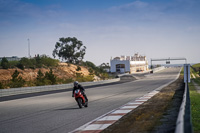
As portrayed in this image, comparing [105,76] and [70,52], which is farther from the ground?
[70,52]

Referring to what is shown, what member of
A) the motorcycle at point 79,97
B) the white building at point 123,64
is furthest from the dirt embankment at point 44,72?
the white building at point 123,64

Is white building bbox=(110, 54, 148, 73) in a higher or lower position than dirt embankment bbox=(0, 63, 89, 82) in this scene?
higher

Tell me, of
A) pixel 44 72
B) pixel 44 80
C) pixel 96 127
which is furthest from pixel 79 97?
pixel 44 72

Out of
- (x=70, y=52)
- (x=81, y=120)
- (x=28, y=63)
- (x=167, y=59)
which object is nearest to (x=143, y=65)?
(x=167, y=59)

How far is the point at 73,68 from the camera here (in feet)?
201

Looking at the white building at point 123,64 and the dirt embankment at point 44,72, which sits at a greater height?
the white building at point 123,64

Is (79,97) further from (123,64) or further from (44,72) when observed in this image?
(123,64)

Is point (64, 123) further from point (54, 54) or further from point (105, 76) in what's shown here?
point (54, 54)

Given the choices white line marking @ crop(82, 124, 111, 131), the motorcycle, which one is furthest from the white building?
white line marking @ crop(82, 124, 111, 131)

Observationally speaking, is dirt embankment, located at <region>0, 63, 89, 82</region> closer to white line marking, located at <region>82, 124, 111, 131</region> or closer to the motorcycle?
the motorcycle

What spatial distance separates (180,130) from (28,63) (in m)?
46.3

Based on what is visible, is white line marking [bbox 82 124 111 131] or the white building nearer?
white line marking [bbox 82 124 111 131]

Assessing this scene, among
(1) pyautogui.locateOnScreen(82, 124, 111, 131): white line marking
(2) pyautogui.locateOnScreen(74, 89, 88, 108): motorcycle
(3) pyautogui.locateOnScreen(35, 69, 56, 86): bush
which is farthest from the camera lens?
(3) pyautogui.locateOnScreen(35, 69, 56, 86): bush

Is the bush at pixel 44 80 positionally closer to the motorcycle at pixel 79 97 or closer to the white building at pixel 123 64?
the motorcycle at pixel 79 97
